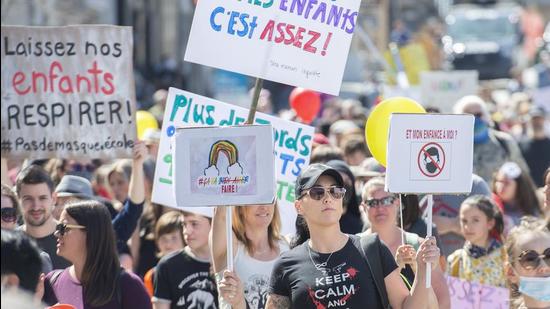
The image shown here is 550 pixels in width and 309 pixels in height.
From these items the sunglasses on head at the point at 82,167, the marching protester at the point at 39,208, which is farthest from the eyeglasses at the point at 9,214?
the sunglasses on head at the point at 82,167

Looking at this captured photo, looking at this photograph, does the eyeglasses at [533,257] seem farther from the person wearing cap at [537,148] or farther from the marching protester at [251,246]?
the person wearing cap at [537,148]

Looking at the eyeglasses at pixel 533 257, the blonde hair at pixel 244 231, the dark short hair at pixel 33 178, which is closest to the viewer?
the eyeglasses at pixel 533 257

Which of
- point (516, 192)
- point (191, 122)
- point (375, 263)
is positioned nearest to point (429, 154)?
point (375, 263)

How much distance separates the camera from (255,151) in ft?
20.0

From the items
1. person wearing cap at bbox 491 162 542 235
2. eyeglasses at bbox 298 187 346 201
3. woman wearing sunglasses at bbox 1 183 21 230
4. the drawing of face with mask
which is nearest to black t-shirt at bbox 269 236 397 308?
eyeglasses at bbox 298 187 346 201

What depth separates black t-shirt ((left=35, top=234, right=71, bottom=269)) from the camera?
278 inches

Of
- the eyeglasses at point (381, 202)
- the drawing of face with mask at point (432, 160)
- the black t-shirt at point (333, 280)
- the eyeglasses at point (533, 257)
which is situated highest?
the drawing of face with mask at point (432, 160)

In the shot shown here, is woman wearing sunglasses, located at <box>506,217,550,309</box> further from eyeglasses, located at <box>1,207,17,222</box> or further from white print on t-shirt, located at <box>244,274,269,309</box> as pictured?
eyeglasses, located at <box>1,207,17,222</box>

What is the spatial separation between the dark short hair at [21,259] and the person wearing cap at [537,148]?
896 centimetres

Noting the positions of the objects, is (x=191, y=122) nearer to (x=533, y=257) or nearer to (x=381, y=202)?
(x=381, y=202)

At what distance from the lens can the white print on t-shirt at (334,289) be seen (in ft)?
18.5

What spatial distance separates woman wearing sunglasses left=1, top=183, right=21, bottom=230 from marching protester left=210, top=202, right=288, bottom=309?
99 centimetres

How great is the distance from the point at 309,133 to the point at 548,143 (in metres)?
5.27

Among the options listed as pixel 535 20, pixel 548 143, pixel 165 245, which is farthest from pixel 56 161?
pixel 535 20
